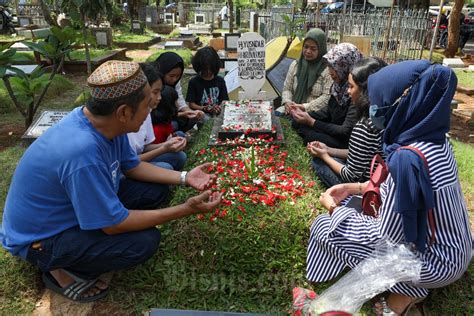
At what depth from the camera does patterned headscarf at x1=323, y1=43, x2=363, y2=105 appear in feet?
11.2

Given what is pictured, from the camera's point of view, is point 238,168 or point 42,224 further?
point 238,168

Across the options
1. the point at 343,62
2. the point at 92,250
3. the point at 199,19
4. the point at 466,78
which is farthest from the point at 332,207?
the point at 199,19

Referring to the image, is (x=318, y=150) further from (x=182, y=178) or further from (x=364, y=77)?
(x=182, y=178)

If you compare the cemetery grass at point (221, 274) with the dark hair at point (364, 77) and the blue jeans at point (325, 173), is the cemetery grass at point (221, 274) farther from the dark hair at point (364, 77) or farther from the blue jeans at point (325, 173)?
the dark hair at point (364, 77)

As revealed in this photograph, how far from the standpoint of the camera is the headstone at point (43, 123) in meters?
4.35

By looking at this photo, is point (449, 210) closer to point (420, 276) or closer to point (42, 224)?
point (420, 276)

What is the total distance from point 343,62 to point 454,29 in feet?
37.3

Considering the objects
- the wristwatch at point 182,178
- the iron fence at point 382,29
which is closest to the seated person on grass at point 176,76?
the wristwatch at point 182,178

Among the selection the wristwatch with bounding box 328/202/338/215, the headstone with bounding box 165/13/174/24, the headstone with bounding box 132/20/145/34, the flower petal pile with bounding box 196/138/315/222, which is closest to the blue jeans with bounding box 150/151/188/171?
the flower petal pile with bounding box 196/138/315/222

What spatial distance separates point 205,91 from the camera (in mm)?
4652

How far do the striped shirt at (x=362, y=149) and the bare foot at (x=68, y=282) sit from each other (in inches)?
69.6

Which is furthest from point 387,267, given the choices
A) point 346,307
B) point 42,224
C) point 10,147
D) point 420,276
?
point 10,147

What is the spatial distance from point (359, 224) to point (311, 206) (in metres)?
0.61

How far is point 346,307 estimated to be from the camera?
1.92m
